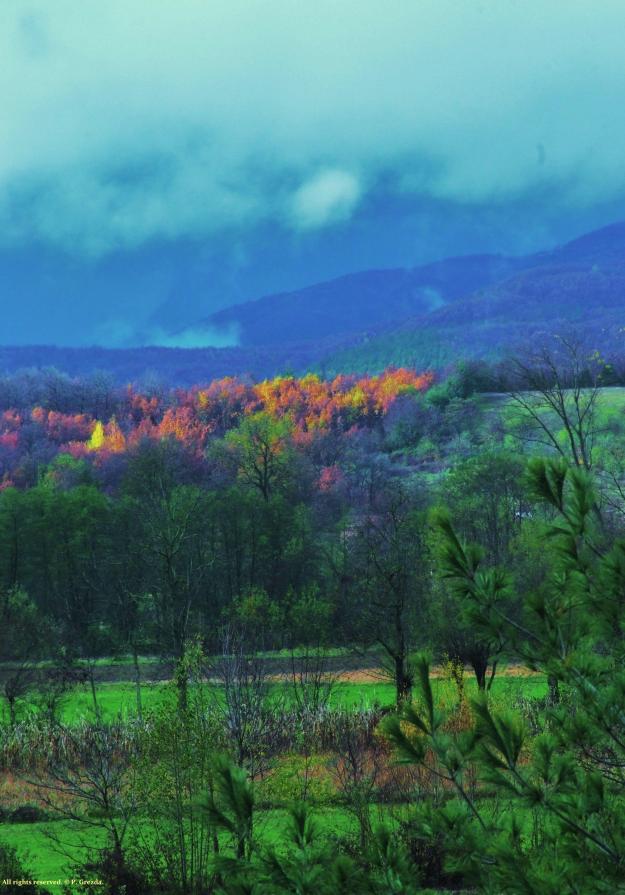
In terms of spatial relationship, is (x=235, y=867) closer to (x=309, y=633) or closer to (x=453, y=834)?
(x=453, y=834)

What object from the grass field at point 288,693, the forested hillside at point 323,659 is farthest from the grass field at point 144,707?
the forested hillside at point 323,659

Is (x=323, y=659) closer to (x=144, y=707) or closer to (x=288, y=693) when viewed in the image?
(x=288, y=693)

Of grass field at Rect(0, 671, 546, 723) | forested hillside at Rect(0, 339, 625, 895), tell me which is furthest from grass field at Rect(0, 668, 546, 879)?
forested hillside at Rect(0, 339, 625, 895)

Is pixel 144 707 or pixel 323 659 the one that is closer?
pixel 144 707

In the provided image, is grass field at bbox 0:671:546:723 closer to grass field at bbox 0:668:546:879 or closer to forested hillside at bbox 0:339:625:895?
grass field at bbox 0:668:546:879

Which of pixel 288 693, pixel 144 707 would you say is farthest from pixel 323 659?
pixel 144 707

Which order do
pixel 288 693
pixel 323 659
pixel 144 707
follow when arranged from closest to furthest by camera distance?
1. pixel 144 707
2. pixel 288 693
3. pixel 323 659

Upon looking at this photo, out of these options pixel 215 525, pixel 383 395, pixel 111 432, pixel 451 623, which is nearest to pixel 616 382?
pixel 383 395

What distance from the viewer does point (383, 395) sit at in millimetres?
153500

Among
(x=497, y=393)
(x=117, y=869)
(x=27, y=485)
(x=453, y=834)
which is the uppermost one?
(x=497, y=393)

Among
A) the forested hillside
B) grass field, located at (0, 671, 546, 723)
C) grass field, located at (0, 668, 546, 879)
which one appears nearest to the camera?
the forested hillside

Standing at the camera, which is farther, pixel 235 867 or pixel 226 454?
pixel 226 454

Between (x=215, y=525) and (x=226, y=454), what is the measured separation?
102 ft

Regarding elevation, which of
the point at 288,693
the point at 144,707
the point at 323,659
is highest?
the point at 323,659
